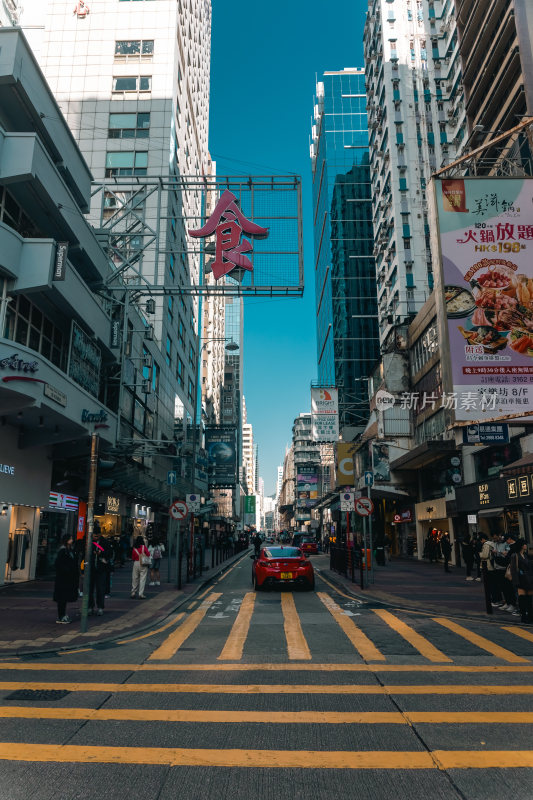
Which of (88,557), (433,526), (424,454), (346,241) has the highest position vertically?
(346,241)

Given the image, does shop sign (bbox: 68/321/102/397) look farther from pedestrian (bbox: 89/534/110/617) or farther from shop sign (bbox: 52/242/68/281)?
pedestrian (bbox: 89/534/110/617)

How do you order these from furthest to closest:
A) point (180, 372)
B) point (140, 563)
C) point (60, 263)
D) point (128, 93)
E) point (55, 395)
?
point (180, 372) < point (128, 93) < point (55, 395) < point (60, 263) < point (140, 563)

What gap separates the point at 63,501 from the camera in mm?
24984

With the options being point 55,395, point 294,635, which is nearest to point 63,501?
point 55,395

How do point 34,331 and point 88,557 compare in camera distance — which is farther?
point 34,331

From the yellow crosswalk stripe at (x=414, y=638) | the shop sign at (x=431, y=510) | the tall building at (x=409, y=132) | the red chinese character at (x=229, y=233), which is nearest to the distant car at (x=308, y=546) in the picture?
the shop sign at (x=431, y=510)

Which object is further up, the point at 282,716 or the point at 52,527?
the point at 52,527

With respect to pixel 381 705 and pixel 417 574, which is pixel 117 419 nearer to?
pixel 417 574

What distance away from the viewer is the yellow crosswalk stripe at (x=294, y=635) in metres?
8.87

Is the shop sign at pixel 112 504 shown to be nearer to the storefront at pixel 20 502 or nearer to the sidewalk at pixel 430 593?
the storefront at pixel 20 502

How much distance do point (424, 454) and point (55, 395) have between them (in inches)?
862

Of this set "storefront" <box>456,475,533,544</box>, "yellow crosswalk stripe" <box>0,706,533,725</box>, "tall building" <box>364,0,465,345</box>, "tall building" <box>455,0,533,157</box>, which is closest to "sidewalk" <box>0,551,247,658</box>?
"yellow crosswalk stripe" <box>0,706,533,725</box>

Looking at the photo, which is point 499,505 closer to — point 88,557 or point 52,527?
point 88,557

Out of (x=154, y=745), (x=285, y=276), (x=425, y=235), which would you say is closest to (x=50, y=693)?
(x=154, y=745)
